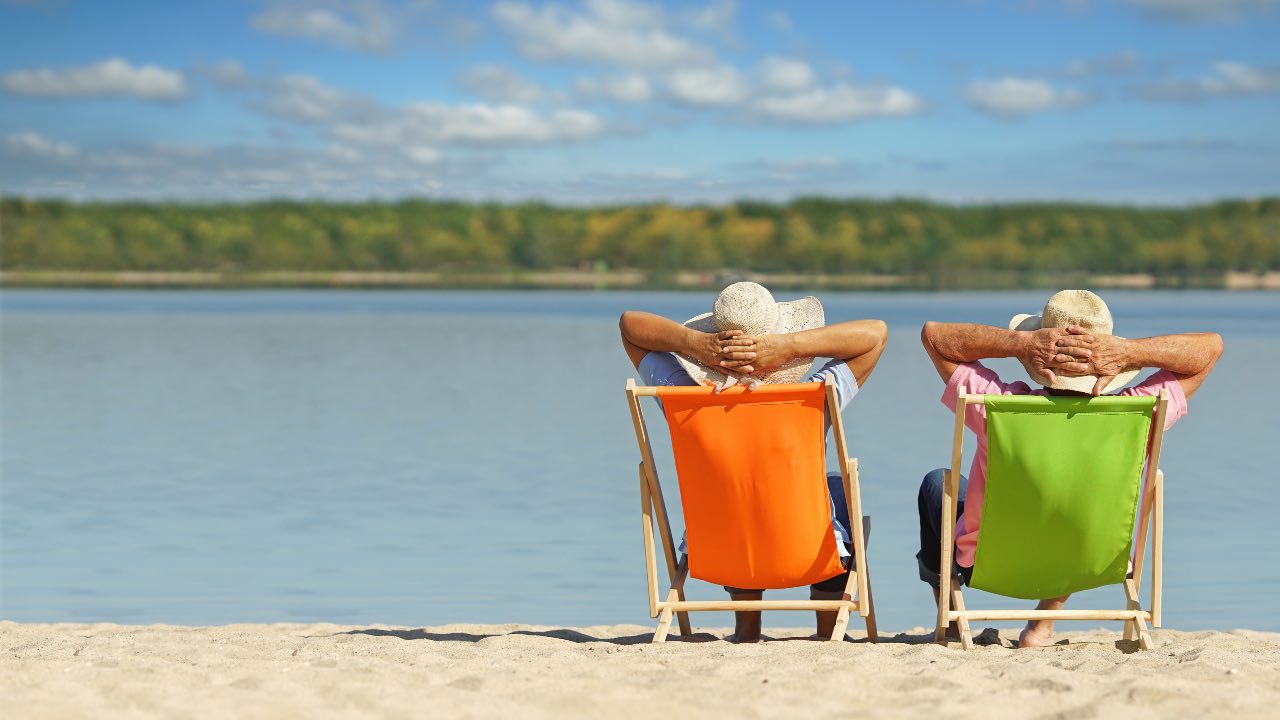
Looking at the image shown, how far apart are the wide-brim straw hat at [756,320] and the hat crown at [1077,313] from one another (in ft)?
1.92

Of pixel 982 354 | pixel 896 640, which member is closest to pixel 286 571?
pixel 896 640

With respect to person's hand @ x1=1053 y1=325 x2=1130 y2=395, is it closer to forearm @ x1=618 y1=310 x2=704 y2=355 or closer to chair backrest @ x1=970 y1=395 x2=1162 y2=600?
chair backrest @ x1=970 y1=395 x2=1162 y2=600

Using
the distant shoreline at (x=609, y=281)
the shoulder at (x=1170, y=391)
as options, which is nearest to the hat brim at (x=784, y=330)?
the shoulder at (x=1170, y=391)

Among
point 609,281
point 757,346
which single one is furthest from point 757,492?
point 609,281

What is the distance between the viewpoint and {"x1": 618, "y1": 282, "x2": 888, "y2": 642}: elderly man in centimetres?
405

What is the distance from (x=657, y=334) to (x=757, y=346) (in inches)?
11.1

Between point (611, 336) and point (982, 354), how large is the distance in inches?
937

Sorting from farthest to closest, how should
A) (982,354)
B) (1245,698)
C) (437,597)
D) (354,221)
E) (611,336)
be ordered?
(354,221), (611,336), (437,597), (982,354), (1245,698)

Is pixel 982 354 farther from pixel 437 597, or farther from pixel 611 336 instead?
pixel 611 336

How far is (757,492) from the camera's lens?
13.5 ft

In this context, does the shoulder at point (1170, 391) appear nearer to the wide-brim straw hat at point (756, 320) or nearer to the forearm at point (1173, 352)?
the forearm at point (1173, 352)

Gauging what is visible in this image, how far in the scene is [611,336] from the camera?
27.8 m

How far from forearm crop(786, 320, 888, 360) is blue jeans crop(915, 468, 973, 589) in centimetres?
43

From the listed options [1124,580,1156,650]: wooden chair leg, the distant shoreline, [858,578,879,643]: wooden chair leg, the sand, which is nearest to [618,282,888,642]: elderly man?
[858,578,879,643]: wooden chair leg
